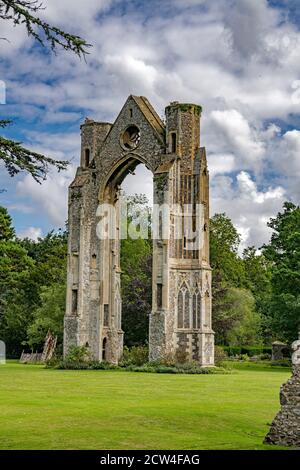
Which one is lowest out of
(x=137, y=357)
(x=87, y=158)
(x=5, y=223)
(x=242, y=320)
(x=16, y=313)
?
(x=137, y=357)

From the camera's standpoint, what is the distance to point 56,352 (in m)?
51.7

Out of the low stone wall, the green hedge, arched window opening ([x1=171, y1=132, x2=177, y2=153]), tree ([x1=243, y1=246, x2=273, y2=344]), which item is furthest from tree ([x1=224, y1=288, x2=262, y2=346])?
the low stone wall

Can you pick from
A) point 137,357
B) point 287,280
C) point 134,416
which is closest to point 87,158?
point 137,357

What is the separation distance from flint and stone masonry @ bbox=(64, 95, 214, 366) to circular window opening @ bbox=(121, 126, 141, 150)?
0.06m

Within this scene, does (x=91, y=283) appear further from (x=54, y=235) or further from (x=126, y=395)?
(x=54, y=235)

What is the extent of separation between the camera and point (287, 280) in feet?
153

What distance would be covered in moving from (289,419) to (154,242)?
30.5 metres

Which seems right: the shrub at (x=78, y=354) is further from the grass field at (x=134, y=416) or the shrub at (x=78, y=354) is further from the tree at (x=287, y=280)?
the grass field at (x=134, y=416)

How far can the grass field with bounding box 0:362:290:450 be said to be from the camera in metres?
13.9

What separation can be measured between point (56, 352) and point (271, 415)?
3506 cm

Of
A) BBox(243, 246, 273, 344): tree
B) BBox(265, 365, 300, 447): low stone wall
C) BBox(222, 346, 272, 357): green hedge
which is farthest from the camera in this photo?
BBox(243, 246, 273, 344): tree

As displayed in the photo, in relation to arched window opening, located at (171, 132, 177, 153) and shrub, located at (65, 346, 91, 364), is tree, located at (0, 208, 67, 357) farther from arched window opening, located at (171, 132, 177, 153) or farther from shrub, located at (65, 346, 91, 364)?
arched window opening, located at (171, 132, 177, 153)

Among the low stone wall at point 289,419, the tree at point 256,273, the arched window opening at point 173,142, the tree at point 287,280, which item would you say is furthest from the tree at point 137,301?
the low stone wall at point 289,419

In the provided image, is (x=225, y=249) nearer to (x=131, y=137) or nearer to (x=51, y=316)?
(x=51, y=316)
